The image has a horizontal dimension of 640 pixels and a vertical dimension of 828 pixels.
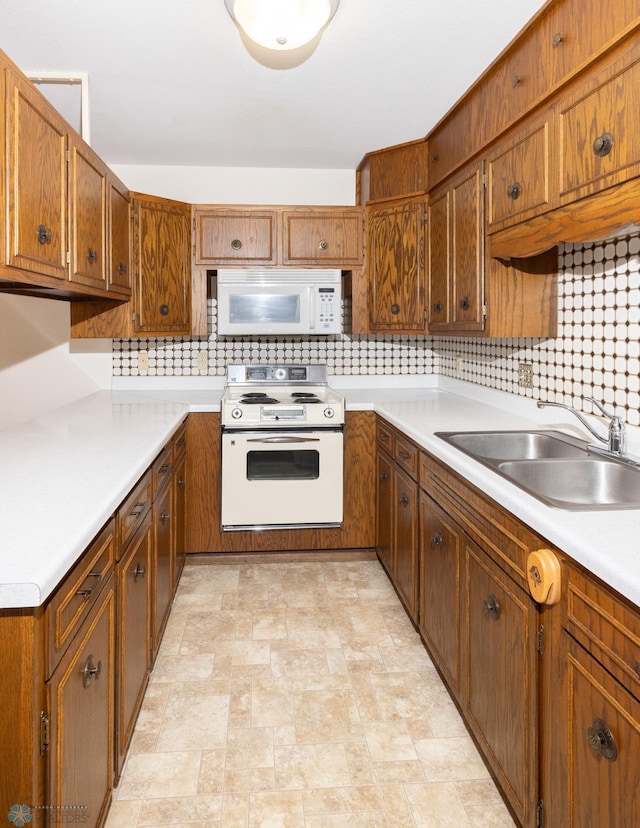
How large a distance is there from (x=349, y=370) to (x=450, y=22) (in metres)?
2.15


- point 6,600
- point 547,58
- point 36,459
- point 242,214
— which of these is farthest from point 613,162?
point 242,214

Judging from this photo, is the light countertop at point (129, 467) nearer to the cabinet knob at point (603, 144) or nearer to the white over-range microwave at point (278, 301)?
the white over-range microwave at point (278, 301)

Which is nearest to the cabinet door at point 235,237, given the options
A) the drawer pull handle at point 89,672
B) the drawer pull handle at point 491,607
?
the drawer pull handle at point 491,607

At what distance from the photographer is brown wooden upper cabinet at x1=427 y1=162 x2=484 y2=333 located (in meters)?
2.56

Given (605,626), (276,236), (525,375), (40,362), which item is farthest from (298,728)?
(276,236)

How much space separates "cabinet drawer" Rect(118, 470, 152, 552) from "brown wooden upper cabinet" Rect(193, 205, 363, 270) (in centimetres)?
179

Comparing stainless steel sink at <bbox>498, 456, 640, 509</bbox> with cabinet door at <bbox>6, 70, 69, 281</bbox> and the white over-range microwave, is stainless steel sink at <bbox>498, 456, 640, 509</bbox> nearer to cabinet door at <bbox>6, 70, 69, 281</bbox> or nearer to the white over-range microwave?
cabinet door at <bbox>6, 70, 69, 281</bbox>

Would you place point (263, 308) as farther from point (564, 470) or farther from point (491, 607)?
point (491, 607)

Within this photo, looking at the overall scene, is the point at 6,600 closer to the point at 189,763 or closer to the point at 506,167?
the point at 189,763

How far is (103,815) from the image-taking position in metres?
1.50

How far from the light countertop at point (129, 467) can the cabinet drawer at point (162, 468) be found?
0.27 feet

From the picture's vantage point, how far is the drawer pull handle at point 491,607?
62.2 inches

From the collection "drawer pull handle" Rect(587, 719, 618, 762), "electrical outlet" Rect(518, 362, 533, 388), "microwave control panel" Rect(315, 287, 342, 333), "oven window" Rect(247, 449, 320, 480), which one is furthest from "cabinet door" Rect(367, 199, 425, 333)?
"drawer pull handle" Rect(587, 719, 618, 762)

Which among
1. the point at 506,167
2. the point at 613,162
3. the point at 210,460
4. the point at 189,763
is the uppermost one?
the point at 506,167
